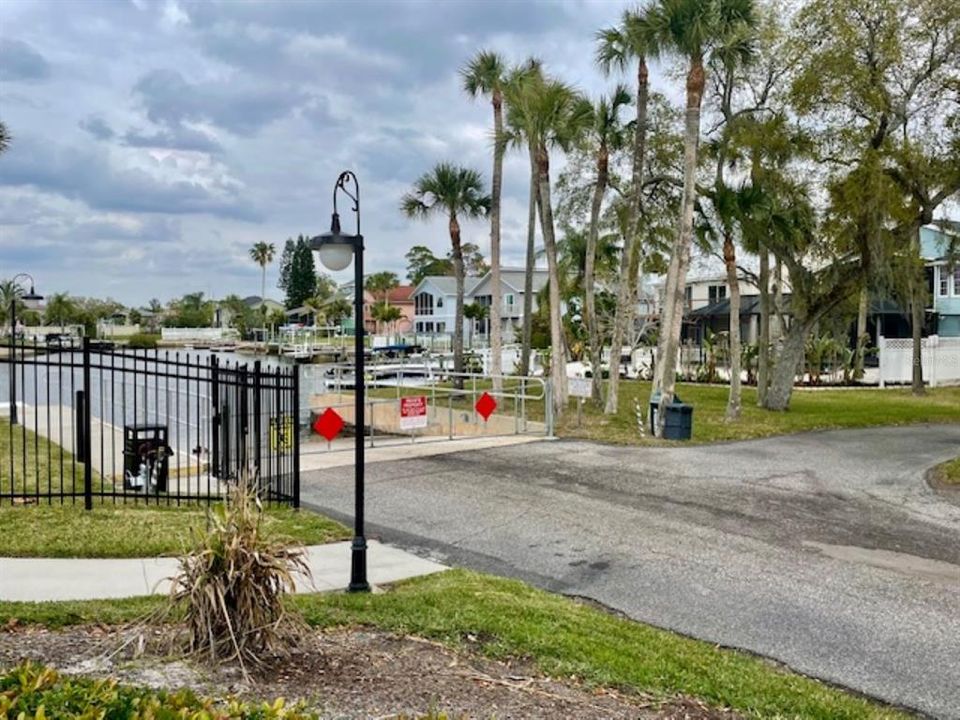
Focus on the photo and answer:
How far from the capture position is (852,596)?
6840 mm

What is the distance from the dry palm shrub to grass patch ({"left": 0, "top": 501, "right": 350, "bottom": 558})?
2263mm

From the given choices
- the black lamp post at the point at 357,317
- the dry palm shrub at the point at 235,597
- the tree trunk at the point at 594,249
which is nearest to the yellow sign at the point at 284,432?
the black lamp post at the point at 357,317

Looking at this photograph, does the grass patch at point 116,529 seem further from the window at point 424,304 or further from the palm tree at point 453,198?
the window at point 424,304

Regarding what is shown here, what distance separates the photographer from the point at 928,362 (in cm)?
3194

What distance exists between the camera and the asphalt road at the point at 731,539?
230 inches

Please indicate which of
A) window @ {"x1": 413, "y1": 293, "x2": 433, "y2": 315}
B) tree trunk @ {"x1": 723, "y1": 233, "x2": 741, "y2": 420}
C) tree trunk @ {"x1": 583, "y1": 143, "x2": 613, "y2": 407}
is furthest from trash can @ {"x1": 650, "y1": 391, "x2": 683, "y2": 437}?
window @ {"x1": 413, "y1": 293, "x2": 433, "y2": 315}

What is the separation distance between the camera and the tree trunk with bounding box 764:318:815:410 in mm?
21484

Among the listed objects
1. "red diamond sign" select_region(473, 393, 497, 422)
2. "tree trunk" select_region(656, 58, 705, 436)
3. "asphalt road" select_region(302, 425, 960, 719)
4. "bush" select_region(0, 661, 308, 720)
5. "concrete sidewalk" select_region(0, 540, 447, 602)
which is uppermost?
"tree trunk" select_region(656, 58, 705, 436)

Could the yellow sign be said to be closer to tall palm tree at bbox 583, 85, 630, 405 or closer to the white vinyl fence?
tall palm tree at bbox 583, 85, 630, 405

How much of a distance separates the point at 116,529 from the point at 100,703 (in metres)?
5.03

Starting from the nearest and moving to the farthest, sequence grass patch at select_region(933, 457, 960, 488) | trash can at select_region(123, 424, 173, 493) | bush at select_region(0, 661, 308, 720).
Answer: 1. bush at select_region(0, 661, 308, 720)
2. trash can at select_region(123, 424, 173, 493)
3. grass patch at select_region(933, 457, 960, 488)

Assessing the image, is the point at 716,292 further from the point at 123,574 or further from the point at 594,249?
the point at 123,574

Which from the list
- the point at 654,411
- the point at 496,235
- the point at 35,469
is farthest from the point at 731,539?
the point at 496,235

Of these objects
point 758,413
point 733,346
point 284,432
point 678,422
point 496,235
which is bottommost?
point 758,413
